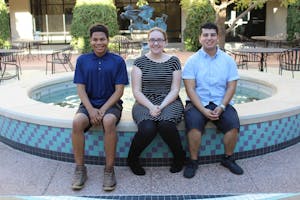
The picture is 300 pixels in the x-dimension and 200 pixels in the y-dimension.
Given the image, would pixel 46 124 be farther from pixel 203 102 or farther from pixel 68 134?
pixel 203 102

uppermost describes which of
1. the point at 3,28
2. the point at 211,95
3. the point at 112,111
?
the point at 3,28

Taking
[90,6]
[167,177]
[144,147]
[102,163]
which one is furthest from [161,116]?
[90,6]

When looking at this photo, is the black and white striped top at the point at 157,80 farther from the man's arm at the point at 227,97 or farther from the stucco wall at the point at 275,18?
the stucco wall at the point at 275,18

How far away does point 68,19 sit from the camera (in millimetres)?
18922

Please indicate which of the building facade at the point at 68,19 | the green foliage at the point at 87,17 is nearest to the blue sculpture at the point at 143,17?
the green foliage at the point at 87,17

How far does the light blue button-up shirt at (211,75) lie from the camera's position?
402 centimetres

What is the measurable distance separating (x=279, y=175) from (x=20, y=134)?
2.68 m

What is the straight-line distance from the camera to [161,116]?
12.2 feet

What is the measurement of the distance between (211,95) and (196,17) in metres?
10.5

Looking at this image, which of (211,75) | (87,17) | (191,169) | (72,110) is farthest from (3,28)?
(191,169)

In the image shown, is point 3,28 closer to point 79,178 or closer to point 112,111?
point 112,111

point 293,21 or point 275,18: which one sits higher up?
point 275,18

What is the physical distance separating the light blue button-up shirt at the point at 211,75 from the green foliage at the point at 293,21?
11.7 m

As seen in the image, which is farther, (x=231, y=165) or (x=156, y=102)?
(x=156, y=102)
